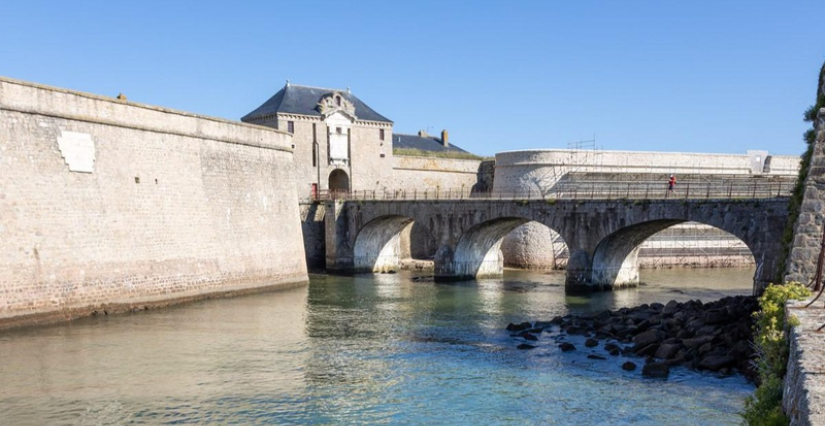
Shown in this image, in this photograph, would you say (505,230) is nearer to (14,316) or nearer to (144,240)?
(144,240)

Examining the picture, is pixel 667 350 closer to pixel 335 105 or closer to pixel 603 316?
pixel 603 316

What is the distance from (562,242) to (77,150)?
27612mm

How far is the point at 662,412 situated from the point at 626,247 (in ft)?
63.3

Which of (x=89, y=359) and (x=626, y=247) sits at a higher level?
(x=626, y=247)

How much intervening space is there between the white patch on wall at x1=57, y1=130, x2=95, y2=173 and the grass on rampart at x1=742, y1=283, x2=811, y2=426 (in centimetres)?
2091

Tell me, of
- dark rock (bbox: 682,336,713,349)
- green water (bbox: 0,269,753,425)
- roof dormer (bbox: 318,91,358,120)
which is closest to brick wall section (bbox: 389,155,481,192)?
roof dormer (bbox: 318,91,358,120)

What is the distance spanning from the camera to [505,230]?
37625mm

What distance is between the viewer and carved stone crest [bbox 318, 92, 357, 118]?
4362 cm

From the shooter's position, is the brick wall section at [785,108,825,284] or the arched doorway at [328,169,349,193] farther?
the arched doorway at [328,169,349,193]

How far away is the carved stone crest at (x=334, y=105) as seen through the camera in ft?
143

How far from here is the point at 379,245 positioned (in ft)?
136

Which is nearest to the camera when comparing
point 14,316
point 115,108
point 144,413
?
point 144,413

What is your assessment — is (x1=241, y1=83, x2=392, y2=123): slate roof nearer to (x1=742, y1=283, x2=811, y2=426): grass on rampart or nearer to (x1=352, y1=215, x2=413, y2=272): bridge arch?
(x1=352, y1=215, x2=413, y2=272): bridge arch

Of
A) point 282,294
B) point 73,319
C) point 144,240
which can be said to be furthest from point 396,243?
point 73,319
